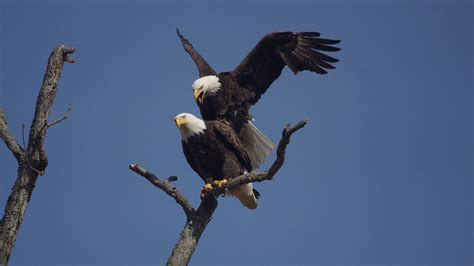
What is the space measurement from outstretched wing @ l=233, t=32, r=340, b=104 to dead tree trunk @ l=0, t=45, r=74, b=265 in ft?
7.52

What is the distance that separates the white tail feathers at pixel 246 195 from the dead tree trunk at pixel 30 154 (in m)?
1.96

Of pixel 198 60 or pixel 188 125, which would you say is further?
pixel 198 60

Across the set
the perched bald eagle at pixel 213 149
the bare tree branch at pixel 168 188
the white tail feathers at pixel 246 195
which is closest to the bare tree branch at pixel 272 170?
the bare tree branch at pixel 168 188

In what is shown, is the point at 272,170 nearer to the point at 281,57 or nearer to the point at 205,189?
the point at 205,189

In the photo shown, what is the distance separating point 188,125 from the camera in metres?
5.88

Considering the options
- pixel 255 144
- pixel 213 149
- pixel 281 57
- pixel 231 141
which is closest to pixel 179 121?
pixel 213 149

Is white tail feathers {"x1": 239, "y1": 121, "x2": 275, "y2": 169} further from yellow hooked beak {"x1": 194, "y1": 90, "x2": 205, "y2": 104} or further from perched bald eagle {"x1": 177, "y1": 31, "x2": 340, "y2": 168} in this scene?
yellow hooked beak {"x1": 194, "y1": 90, "x2": 205, "y2": 104}

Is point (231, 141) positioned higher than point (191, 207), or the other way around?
point (231, 141)

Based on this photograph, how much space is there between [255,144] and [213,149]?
35.8 inches

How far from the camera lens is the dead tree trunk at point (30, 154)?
4.50m

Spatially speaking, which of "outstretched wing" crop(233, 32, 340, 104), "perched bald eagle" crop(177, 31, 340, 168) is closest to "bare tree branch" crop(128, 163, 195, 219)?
"perched bald eagle" crop(177, 31, 340, 168)

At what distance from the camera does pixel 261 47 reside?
Result: 6641 mm

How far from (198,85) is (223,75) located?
1.04 feet

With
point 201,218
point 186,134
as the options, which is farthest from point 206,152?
point 201,218
